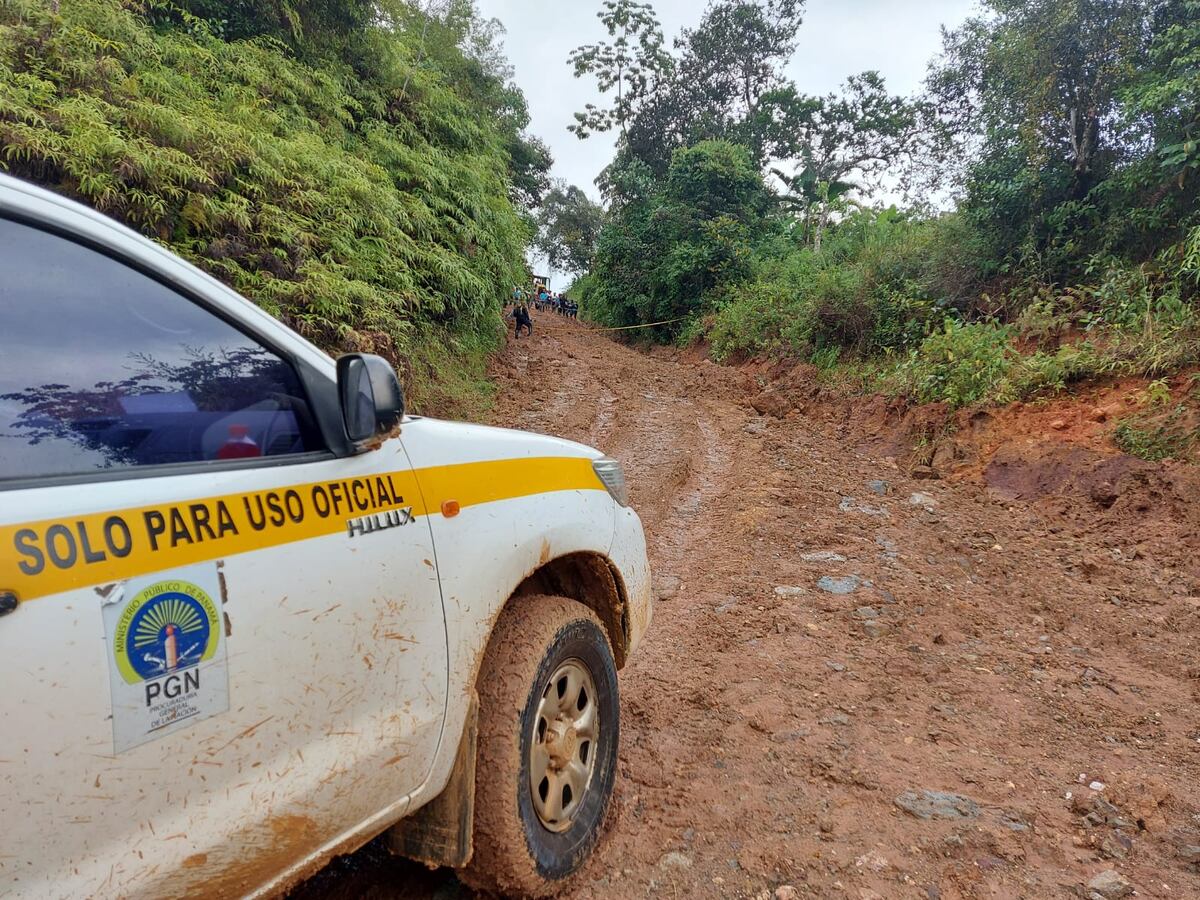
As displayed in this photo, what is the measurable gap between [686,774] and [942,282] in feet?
34.1

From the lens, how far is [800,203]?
22.8m

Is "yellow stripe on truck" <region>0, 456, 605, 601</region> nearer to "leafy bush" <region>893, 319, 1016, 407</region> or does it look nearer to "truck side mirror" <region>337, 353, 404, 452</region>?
"truck side mirror" <region>337, 353, 404, 452</region>

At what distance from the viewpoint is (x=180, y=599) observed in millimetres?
1186

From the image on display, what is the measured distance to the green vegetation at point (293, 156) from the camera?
5.90 m

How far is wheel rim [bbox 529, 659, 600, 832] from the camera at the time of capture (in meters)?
2.09

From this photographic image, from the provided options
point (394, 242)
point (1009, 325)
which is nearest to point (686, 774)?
point (394, 242)

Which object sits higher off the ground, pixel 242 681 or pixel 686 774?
pixel 242 681

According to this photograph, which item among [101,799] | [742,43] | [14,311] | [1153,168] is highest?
[742,43]

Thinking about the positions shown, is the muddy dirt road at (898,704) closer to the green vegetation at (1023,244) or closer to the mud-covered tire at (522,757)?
the mud-covered tire at (522,757)

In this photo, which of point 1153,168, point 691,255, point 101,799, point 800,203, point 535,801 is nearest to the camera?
point 101,799

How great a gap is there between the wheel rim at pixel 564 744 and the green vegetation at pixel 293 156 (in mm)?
5435

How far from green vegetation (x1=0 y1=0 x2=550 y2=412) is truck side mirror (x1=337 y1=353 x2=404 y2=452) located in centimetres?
552

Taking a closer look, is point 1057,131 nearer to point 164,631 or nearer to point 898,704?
point 898,704

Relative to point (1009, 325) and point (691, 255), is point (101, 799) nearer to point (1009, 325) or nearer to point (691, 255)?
point (1009, 325)
